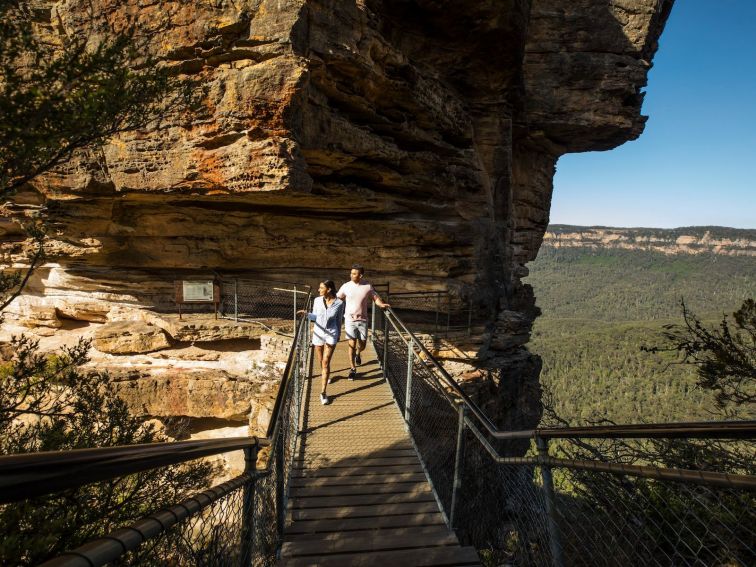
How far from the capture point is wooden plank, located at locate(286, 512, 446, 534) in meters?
3.71

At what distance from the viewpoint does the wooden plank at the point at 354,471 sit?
14.9 feet

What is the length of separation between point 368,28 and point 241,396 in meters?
9.20

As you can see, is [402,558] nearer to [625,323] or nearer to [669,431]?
[669,431]

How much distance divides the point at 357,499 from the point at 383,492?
0.30 meters

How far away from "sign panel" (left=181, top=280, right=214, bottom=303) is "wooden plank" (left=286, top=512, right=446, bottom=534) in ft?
27.7

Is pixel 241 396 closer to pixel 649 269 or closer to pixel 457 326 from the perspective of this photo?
pixel 457 326

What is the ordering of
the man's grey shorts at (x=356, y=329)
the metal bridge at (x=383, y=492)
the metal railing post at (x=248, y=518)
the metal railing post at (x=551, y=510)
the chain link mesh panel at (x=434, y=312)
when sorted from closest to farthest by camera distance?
the metal bridge at (x=383, y=492), the metal railing post at (x=248, y=518), the metal railing post at (x=551, y=510), the man's grey shorts at (x=356, y=329), the chain link mesh panel at (x=434, y=312)

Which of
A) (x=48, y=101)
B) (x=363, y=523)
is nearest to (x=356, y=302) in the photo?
(x=363, y=523)

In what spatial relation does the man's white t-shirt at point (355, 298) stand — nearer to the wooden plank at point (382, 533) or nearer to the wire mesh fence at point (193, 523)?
the wire mesh fence at point (193, 523)

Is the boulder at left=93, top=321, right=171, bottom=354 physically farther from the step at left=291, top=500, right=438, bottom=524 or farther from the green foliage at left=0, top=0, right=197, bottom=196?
the step at left=291, top=500, right=438, bottom=524

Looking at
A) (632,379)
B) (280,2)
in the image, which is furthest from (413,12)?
(632,379)

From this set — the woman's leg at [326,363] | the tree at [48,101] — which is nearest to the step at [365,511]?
the woman's leg at [326,363]

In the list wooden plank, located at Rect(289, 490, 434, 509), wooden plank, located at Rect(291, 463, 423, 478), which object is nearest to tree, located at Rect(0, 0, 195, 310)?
wooden plank, located at Rect(291, 463, 423, 478)

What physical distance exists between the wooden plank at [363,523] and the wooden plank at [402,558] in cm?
45
